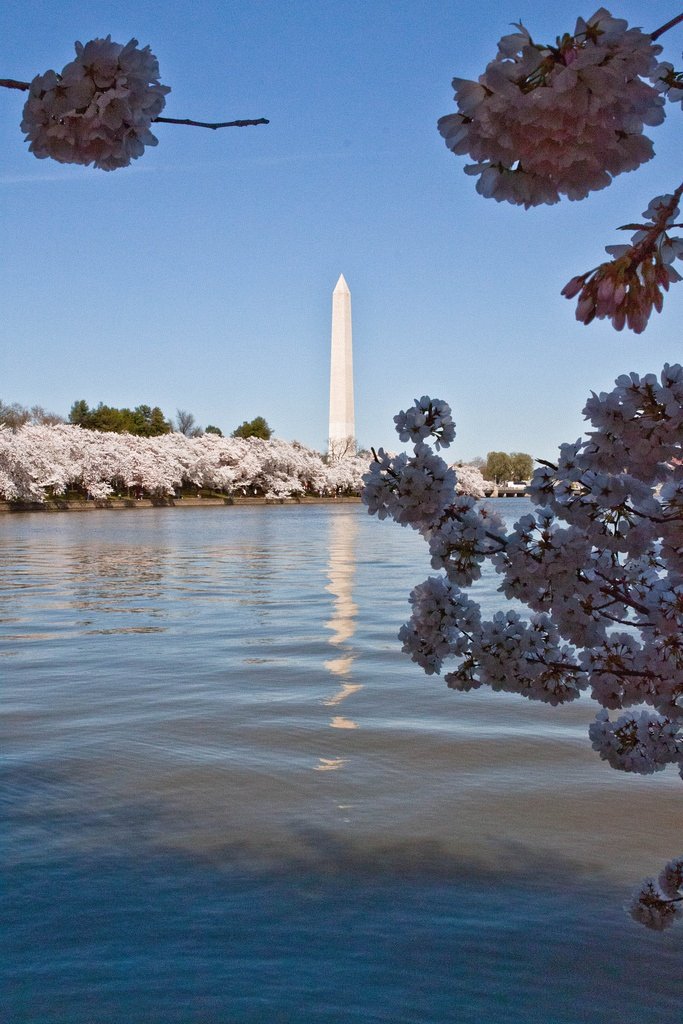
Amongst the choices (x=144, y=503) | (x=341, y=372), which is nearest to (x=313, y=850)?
(x=144, y=503)

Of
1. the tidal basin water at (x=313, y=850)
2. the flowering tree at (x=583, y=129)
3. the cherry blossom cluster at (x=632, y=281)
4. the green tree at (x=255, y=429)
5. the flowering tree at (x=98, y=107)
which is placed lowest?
the tidal basin water at (x=313, y=850)

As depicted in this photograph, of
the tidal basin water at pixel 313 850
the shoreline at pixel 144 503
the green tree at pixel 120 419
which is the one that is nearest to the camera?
the tidal basin water at pixel 313 850

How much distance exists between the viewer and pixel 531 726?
22.8 feet

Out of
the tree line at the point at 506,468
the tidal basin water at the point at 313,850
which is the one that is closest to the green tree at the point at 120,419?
the tree line at the point at 506,468

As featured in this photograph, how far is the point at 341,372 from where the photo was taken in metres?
83.9

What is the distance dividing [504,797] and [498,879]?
45.6 inches

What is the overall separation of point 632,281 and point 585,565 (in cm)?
116

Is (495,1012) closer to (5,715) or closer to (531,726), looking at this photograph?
(531,726)

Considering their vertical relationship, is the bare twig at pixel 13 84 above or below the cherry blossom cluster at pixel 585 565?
above

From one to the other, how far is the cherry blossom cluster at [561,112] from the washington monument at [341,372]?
81.6m

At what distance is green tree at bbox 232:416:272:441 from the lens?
11044 centimetres

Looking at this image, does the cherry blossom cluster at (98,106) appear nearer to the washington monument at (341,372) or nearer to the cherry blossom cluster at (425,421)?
the cherry blossom cluster at (425,421)

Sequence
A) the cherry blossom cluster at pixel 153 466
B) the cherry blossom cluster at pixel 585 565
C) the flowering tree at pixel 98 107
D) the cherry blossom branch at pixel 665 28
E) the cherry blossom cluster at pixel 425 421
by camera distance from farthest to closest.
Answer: the cherry blossom cluster at pixel 153 466 < the cherry blossom cluster at pixel 425 421 < the cherry blossom cluster at pixel 585 565 < the flowering tree at pixel 98 107 < the cherry blossom branch at pixel 665 28

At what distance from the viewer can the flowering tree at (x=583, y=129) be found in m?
1.72
